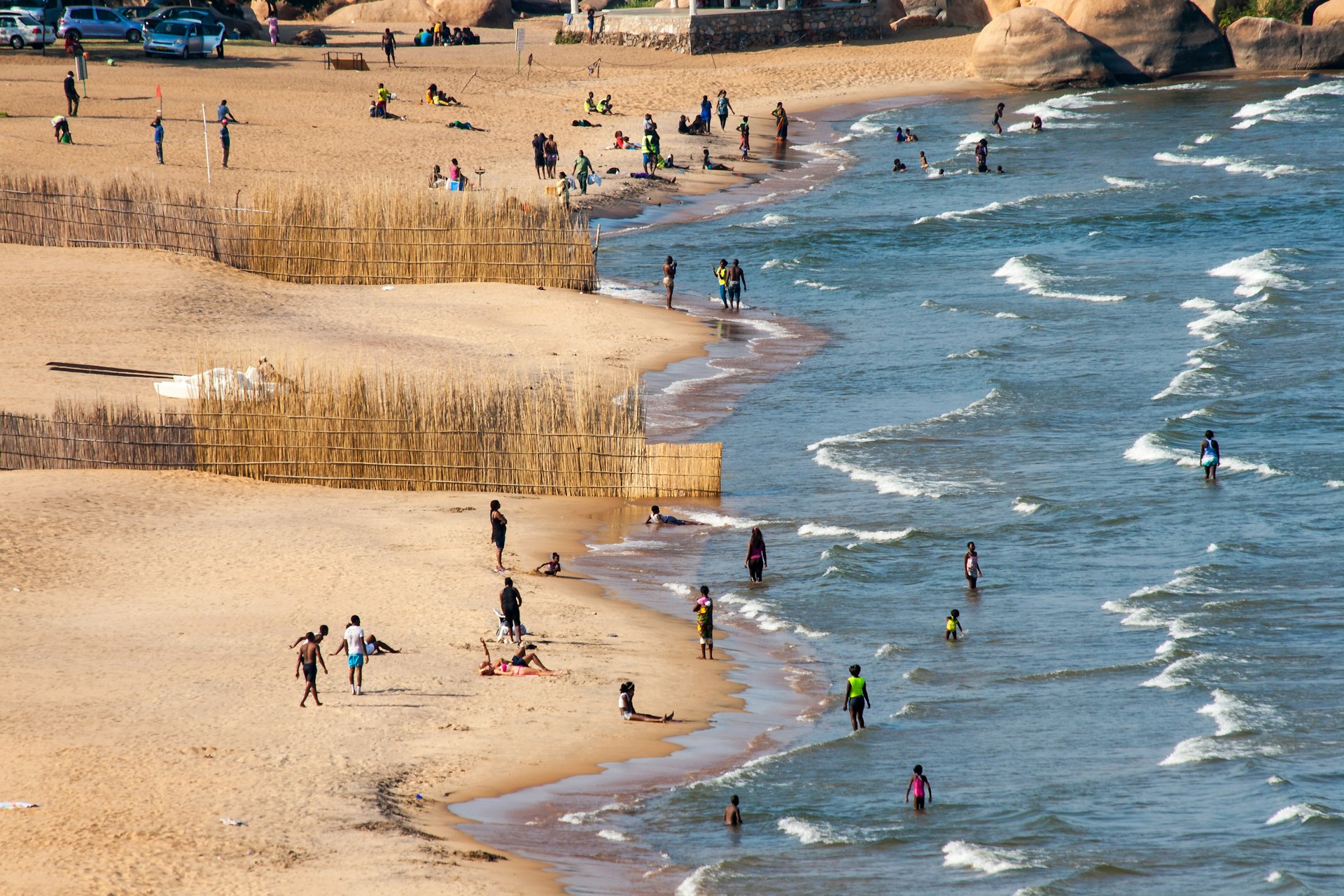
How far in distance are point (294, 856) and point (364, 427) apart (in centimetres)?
1246

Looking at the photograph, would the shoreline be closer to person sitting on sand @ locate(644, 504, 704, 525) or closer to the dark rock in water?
person sitting on sand @ locate(644, 504, 704, 525)

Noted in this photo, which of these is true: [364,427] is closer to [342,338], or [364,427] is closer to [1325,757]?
[342,338]

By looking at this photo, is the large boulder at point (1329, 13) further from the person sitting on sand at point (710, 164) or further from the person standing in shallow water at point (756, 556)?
the person standing in shallow water at point (756, 556)

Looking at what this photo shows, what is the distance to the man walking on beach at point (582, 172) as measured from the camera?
47.3 meters

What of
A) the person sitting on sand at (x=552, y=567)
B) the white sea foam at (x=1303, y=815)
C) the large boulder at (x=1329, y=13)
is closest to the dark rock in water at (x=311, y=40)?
the large boulder at (x=1329, y=13)

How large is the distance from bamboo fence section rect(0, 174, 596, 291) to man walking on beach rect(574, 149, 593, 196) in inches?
375

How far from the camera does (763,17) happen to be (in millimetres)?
75312

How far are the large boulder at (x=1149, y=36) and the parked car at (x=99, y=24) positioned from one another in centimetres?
4018

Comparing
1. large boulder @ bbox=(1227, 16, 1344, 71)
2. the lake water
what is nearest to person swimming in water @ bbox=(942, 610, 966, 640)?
the lake water

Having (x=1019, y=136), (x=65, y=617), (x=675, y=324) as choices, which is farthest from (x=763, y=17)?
(x=65, y=617)

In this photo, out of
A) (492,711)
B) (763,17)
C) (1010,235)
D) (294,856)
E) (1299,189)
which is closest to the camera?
(294,856)

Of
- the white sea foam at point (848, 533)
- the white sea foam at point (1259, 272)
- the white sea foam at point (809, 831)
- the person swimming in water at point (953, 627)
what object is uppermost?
the white sea foam at point (1259, 272)

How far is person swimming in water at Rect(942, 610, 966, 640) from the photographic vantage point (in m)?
20.3

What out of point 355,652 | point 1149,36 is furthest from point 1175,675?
point 1149,36
